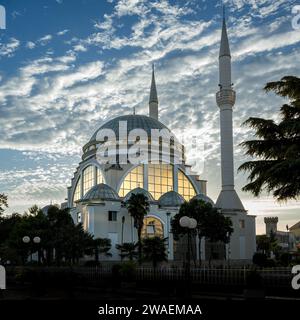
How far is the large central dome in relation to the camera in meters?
68.8

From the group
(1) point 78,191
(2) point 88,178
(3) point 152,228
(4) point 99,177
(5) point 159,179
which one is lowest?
(3) point 152,228

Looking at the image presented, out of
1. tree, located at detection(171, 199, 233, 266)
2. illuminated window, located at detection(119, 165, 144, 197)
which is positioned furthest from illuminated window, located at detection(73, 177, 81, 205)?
tree, located at detection(171, 199, 233, 266)

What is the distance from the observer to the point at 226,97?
56.2 m

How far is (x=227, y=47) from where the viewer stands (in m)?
57.1

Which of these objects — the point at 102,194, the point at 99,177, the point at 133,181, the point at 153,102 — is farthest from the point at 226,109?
the point at 153,102

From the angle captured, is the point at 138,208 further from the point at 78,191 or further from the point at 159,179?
the point at 78,191

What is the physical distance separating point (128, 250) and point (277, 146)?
33.9 m

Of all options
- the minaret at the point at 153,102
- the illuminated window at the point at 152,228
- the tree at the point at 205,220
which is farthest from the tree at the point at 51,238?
the minaret at the point at 153,102

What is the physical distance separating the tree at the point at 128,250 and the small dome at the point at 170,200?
9180mm

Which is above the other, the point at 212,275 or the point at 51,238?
the point at 51,238

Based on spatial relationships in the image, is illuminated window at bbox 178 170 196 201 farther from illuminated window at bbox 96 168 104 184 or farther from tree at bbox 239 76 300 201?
tree at bbox 239 76 300 201

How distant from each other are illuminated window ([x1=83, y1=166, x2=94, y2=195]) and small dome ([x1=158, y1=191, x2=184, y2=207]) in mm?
11180

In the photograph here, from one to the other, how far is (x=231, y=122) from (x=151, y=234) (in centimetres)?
1689
